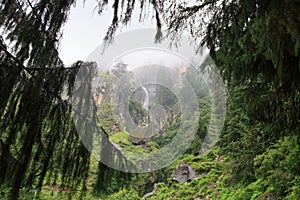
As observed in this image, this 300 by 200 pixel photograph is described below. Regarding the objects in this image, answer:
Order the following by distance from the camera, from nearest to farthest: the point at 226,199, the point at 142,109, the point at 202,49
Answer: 1. the point at 202,49
2. the point at 226,199
3. the point at 142,109

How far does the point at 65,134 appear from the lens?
130 cm

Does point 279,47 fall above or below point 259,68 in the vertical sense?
below

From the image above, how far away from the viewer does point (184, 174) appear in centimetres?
1112

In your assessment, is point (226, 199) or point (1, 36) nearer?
point (1, 36)

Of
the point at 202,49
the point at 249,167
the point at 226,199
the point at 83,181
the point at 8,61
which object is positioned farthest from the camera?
the point at 226,199

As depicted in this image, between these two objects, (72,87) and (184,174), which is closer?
(72,87)

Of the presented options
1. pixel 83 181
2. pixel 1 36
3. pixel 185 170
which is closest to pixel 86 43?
pixel 1 36

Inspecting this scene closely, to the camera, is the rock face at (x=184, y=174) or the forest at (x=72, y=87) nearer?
the forest at (x=72, y=87)

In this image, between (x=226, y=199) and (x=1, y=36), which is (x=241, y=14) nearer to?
(x=1, y=36)

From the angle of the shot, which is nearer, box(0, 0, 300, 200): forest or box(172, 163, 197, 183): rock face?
box(0, 0, 300, 200): forest

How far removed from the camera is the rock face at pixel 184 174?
10836 mm

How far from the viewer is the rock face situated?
10.8 meters

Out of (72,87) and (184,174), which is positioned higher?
(72,87)

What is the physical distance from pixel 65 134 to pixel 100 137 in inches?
8.5
